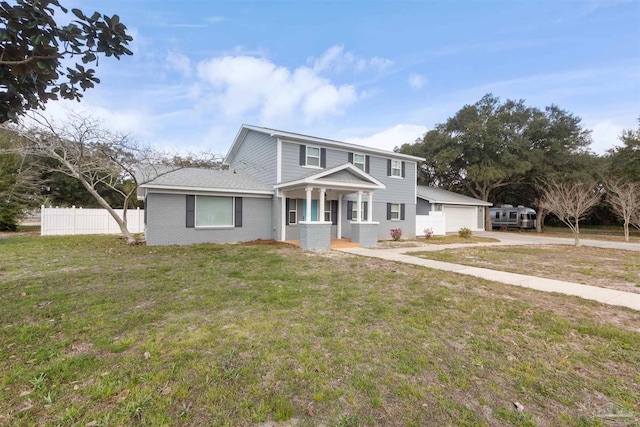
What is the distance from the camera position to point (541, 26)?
11.2 meters

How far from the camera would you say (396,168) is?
58.6 feet

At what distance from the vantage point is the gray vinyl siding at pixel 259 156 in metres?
14.4

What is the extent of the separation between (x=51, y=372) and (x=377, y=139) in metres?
36.1

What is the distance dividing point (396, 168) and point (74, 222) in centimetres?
1952

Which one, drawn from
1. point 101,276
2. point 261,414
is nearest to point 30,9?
point 261,414

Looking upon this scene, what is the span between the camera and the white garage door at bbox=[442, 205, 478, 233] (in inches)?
925

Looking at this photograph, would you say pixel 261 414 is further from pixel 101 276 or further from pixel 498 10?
pixel 498 10

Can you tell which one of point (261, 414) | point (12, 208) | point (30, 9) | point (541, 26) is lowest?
point (261, 414)

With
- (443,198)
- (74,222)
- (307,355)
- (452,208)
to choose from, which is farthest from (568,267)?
(74,222)

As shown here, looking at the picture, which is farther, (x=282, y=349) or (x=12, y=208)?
(x=12, y=208)

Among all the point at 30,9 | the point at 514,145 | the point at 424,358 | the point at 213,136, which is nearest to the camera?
the point at 30,9

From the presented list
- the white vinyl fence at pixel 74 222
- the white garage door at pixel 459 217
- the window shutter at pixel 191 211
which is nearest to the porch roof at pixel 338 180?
the window shutter at pixel 191 211

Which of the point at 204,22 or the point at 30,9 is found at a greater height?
the point at 204,22

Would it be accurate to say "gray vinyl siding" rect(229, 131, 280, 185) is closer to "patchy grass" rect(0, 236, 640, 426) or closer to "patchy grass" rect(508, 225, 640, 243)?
"patchy grass" rect(0, 236, 640, 426)
